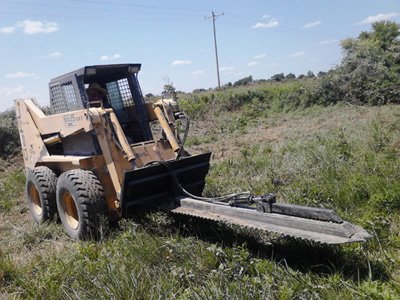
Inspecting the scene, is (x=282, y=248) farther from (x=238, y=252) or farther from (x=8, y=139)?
(x=8, y=139)

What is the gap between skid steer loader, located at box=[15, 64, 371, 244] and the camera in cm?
396

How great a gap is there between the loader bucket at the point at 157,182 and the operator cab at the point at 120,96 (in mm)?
1144

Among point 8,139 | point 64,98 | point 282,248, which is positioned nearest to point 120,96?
point 64,98

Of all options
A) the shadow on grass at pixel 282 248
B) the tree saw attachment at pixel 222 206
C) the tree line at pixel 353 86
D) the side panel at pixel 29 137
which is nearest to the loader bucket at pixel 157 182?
the tree saw attachment at pixel 222 206

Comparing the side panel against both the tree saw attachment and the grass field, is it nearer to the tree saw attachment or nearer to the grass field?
the grass field

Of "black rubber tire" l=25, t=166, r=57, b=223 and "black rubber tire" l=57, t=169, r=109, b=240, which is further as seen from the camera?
"black rubber tire" l=25, t=166, r=57, b=223

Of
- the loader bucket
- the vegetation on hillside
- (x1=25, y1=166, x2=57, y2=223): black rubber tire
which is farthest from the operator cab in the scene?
the vegetation on hillside

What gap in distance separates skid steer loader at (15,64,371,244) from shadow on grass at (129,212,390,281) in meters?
0.27

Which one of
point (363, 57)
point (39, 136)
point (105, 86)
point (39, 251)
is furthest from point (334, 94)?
point (39, 251)

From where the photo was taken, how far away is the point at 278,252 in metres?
3.66

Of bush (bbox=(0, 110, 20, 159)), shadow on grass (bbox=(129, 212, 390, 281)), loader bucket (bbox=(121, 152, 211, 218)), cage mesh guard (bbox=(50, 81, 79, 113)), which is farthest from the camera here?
bush (bbox=(0, 110, 20, 159))

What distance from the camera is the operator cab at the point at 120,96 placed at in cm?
557

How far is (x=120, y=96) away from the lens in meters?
6.10

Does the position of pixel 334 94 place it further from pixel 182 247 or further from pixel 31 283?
pixel 31 283
